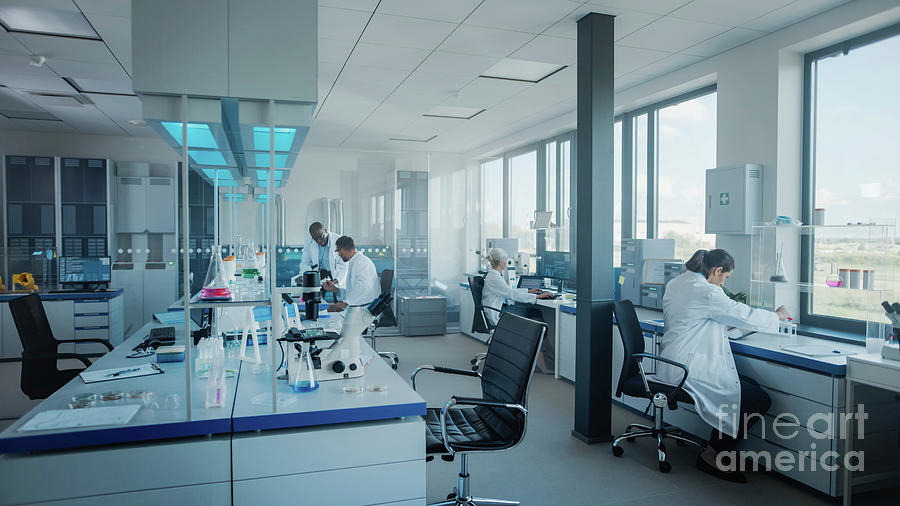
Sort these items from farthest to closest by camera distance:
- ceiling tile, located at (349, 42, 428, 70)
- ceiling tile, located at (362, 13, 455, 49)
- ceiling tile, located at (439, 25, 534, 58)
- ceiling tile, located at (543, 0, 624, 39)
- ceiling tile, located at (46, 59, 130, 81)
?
ceiling tile, located at (46, 59, 130, 81) < ceiling tile, located at (349, 42, 428, 70) < ceiling tile, located at (439, 25, 534, 58) < ceiling tile, located at (362, 13, 455, 49) < ceiling tile, located at (543, 0, 624, 39)

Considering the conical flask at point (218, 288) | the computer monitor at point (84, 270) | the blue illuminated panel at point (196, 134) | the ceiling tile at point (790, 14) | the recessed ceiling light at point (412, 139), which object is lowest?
the computer monitor at point (84, 270)

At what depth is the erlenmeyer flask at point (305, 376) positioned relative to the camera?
2.26 meters

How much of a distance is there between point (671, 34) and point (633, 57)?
474mm

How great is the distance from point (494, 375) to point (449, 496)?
64 centimetres

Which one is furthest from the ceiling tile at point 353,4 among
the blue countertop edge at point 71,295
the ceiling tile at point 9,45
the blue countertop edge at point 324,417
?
the blue countertop edge at point 71,295

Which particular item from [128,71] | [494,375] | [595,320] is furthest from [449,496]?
[128,71]

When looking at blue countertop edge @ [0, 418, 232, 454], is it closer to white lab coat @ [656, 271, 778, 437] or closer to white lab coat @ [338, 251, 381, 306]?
white lab coat @ [656, 271, 778, 437]

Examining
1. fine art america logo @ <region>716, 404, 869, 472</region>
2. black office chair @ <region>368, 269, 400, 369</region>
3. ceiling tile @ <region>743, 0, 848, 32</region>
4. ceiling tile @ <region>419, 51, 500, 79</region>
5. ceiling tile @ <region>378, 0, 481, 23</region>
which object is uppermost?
ceiling tile @ <region>743, 0, 848, 32</region>

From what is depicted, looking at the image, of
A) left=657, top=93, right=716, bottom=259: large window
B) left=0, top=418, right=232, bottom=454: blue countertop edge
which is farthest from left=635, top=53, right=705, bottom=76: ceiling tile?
left=0, top=418, right=232, bottom=454: blue countertop edge

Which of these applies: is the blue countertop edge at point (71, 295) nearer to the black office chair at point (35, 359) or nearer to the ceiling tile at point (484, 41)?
the black office chair at point (35, 359)

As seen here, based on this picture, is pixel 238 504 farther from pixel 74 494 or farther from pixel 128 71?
pixel 128 71

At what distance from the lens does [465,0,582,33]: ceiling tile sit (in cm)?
324

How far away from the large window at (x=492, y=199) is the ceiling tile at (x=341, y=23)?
15.1 feet

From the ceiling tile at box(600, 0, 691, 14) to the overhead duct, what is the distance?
1.96m
